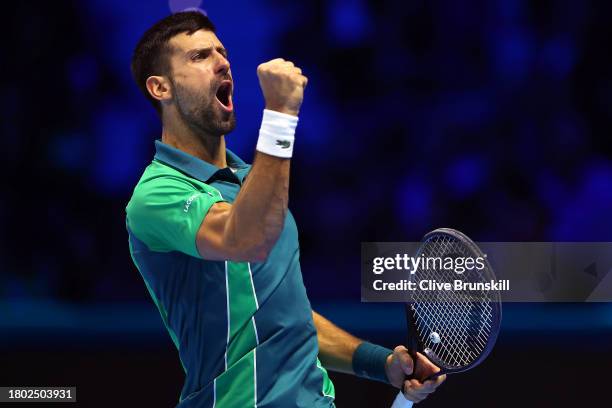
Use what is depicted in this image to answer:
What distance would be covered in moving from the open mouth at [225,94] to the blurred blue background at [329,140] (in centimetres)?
190

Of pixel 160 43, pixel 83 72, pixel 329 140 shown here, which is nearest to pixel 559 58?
pixel 329 140

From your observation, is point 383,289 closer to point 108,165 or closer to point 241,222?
point 108,165

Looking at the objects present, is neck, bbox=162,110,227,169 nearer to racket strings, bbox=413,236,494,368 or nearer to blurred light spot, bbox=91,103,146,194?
racket strings, bbox=413,236,494,368

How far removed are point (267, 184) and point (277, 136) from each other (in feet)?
0.29

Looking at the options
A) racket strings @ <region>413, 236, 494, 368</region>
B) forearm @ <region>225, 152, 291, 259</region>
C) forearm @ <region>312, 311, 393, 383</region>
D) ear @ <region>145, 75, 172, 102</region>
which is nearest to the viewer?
forearm @ <region>225, 152, 291, 259</region>

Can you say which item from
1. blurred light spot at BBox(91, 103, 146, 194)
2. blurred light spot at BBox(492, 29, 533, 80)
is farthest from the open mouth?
blurred light spot at BBox(492, 29, 533, 80)

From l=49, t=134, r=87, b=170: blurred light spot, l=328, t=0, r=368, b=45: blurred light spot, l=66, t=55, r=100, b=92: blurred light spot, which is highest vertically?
l=328, t=0, r=368, b=45: blurred light spot

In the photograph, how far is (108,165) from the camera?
409cm

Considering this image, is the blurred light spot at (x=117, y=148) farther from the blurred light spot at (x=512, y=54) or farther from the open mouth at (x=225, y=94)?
the open mouth at (x=225, y=94)

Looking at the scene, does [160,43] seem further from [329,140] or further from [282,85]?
[329,140]

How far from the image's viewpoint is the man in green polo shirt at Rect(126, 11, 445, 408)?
65.8 inches

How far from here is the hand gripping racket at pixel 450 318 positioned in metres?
2.23

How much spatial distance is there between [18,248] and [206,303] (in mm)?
2505

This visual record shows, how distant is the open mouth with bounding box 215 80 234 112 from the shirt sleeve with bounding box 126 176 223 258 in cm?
27
